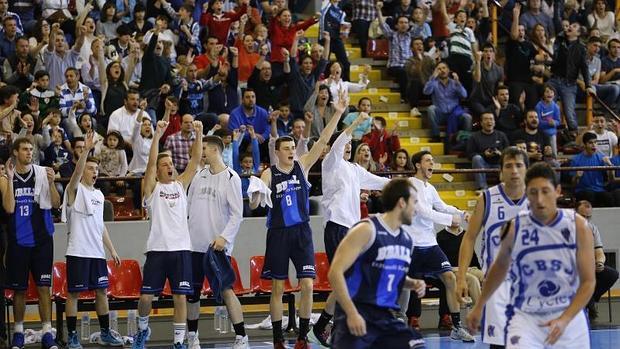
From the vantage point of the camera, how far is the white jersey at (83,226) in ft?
45.0

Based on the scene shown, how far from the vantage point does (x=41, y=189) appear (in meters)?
13.9

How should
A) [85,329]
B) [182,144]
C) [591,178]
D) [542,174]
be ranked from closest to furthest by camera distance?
1. [542,174]
2. [85,329]
3. [182,144]
4. [591,178]

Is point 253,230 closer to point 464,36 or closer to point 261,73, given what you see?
point 261,73

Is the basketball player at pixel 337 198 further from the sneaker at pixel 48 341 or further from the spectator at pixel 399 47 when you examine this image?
the spectator at pixel 399 47

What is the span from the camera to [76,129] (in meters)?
17.5

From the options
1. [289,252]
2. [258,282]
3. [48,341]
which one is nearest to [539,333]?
[289,252]

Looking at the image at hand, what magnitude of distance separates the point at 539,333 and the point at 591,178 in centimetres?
1157

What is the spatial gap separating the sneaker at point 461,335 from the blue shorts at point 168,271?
3.33 metres

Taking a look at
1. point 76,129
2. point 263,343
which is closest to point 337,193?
point 263,343

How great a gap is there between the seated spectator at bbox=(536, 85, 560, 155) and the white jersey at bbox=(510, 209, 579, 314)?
1227cm

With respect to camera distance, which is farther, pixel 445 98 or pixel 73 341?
pixel 445 98

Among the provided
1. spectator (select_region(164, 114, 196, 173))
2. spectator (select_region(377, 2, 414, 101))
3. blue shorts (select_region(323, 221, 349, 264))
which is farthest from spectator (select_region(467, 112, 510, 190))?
blue shorts (select_region(323, 221, 349, 264))

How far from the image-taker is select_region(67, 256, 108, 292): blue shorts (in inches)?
537

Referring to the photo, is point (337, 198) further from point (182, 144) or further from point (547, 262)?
point (547, 262)
